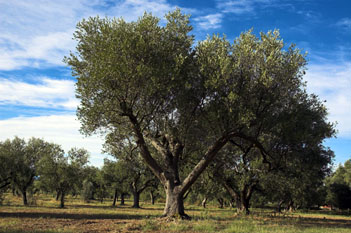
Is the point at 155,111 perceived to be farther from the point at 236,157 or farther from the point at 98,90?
the point at 236,157

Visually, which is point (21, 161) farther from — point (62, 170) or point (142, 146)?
point (142, 146)

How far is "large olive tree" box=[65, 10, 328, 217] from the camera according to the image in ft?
75.3

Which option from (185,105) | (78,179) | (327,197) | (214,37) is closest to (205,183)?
(185,105)

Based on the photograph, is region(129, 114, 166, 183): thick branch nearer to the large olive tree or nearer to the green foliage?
the large olive tree

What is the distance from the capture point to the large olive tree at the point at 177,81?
23.0 metres

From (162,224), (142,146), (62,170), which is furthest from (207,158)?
(62,170)

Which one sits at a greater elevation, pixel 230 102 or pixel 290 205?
pixel 230 102

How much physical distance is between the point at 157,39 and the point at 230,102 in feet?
27.0

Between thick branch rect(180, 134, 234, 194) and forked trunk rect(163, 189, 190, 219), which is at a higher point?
thick branch rect(180, 134, 234, 194)

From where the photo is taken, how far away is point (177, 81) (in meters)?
24.3

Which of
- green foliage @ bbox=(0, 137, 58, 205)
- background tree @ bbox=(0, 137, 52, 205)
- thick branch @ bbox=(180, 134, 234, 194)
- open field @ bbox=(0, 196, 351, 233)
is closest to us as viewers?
open field @ bbox=(0, 196, 351, 233)

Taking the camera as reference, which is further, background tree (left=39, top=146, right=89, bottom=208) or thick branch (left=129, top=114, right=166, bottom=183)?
background tree (left=39, top=146, right=89, bottom=208)

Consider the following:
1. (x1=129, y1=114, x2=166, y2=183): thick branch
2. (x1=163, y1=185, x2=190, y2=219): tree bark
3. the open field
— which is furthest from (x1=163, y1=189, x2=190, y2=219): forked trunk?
(x1=129, y1=114, x2=166, y2=183): thick branch

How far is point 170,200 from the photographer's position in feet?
85.9
